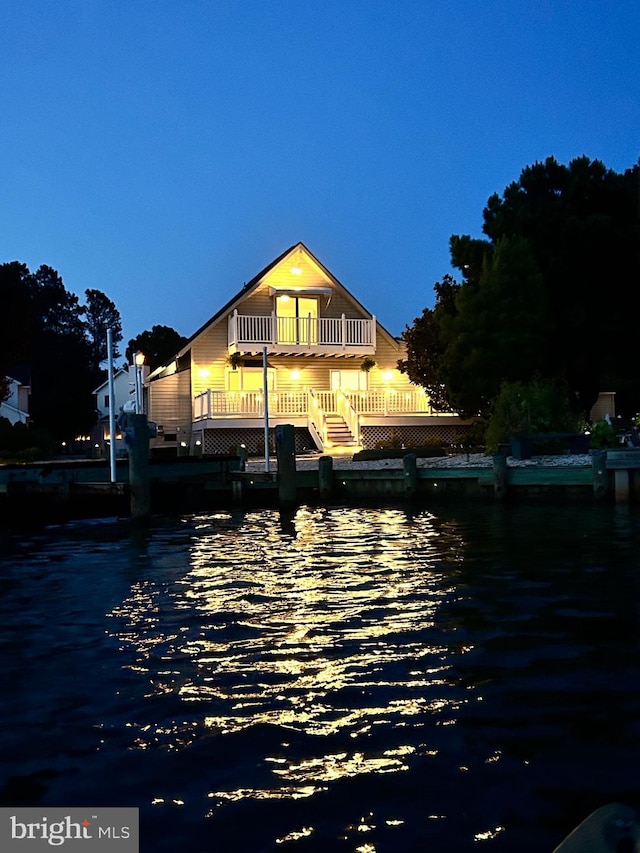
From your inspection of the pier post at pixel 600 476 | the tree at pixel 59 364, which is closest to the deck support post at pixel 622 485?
the pier post at pixel 600 476

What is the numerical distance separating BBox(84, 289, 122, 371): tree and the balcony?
83.0m

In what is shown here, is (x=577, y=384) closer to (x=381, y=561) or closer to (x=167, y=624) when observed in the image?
(x=381, y=561)

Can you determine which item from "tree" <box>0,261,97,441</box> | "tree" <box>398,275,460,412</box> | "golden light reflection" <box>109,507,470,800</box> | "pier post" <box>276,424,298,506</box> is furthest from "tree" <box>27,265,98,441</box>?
"golden light reflection" <box>109,507,470,800</box>

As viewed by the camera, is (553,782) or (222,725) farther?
(222,725)

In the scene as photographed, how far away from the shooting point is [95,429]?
265 ft

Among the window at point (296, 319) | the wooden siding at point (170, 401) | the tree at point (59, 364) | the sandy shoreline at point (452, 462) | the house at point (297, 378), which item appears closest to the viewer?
the sandy shoreline at point (452, 462)

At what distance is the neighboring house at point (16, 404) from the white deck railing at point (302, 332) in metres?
25.1

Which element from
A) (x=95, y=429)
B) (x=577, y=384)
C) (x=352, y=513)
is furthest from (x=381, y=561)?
(x=95, y=429)

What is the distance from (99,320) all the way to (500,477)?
108 meters

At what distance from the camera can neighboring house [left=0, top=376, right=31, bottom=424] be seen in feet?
199

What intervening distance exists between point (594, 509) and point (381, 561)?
831 centimetres

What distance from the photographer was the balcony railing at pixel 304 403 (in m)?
37.2

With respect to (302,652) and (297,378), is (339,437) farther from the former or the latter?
(302,652)

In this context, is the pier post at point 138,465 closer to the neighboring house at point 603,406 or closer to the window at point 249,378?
the window at point 249,378
